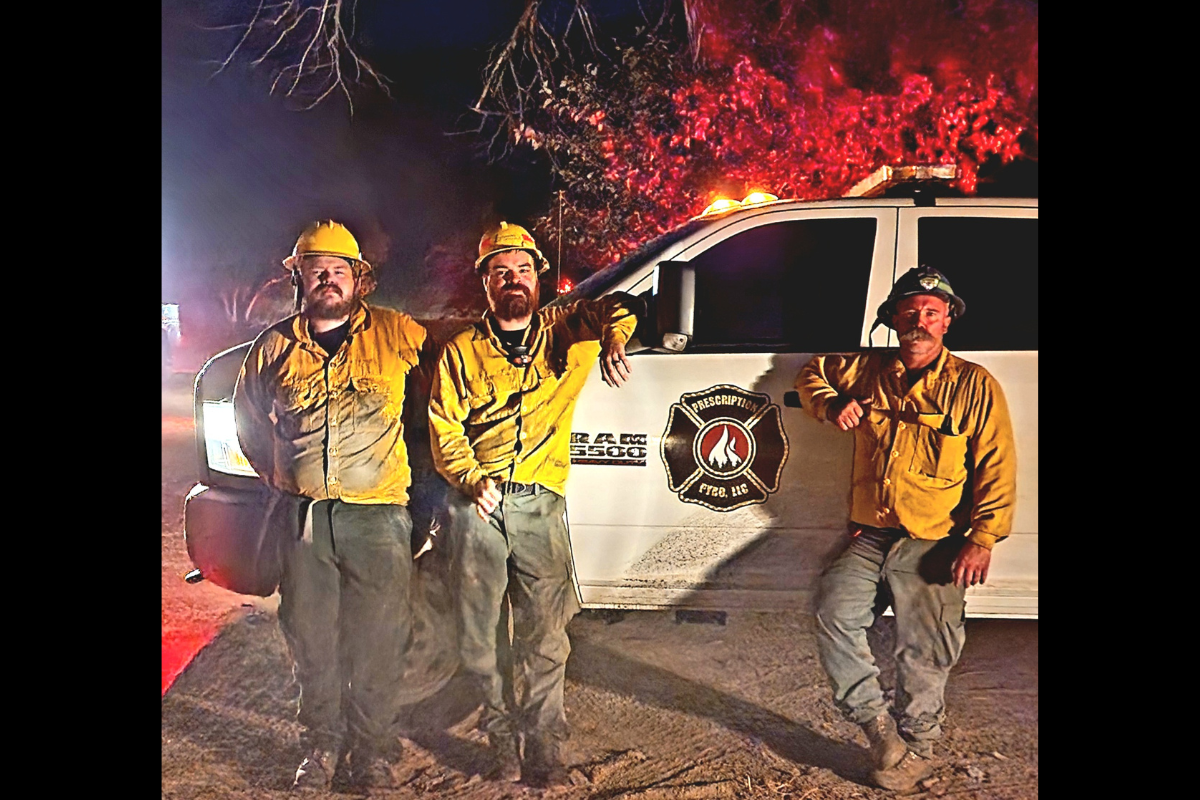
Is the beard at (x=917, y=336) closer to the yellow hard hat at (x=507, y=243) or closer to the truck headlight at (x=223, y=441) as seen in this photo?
the yellow hard hat at (x=507, y=243)

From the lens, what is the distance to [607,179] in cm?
416

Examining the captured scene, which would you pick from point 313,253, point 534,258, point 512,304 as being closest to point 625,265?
point 534,258

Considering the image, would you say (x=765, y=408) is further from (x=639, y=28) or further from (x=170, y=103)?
(x=170, y=103)

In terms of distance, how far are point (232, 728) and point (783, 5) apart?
4.20m

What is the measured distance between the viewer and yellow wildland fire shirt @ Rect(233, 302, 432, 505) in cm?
397

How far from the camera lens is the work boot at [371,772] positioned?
13.1 feet

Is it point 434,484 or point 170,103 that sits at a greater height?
→ point 170,103

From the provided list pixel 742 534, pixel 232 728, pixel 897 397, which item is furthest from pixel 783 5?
pixel 232 728

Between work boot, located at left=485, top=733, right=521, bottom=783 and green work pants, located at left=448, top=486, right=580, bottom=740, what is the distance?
3 centimetres

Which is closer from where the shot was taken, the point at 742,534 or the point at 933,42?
the point at 742,534

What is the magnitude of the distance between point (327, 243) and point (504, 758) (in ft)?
7.92

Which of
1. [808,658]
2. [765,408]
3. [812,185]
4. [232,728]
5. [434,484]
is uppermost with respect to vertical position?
[812,185]

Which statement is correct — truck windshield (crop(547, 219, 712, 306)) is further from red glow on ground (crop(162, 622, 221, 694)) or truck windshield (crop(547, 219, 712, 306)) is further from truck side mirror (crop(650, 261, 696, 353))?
red glow on ground (crop(162, 622, 221, 694))

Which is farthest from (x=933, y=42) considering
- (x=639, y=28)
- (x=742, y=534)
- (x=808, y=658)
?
(x=808, y=658)
